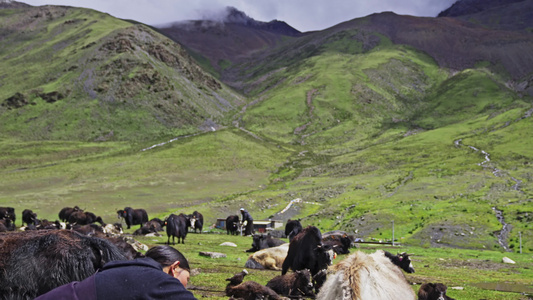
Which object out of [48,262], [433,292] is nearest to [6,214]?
[433,292]

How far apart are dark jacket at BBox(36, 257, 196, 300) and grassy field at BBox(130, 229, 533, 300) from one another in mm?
11300

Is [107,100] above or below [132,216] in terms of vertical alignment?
above

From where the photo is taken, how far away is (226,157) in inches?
4958

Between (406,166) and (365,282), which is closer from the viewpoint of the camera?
(365,282)

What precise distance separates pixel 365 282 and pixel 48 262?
13.5 ft

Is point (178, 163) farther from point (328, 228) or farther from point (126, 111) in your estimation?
point (328, 228)

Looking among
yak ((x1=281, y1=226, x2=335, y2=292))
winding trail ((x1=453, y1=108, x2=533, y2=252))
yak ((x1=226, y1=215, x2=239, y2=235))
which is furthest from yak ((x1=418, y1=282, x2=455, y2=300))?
yak ((x1=226, y1=215, x2=239, y2=235))

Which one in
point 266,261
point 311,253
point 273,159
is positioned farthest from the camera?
point 273,159

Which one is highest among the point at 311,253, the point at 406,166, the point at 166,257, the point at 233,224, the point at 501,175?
the point at 166,257

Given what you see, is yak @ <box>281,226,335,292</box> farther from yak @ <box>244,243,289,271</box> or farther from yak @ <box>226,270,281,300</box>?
yak @ <box>244,243,289,271</box>

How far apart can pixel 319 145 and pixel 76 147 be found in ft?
248

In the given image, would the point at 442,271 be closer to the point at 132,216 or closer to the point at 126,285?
the point at 126,285

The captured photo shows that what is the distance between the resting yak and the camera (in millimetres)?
6066

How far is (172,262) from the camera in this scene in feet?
20.2
